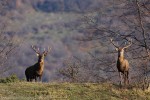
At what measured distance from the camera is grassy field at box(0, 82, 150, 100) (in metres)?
25.0

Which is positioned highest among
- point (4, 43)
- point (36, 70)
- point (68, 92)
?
point (4, 43)

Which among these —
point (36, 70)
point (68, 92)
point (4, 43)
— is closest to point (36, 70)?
point (36, 70)

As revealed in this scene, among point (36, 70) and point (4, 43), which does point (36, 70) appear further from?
point (4, 43)

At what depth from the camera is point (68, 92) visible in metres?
25.8

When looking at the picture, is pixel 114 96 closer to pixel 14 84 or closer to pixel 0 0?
pixel 14 84

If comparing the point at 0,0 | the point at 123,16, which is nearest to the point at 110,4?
the point at 123,16

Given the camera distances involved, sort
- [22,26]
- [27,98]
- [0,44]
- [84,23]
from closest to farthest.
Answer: [27,98]
[84,23]
[0,44]
[22,26]

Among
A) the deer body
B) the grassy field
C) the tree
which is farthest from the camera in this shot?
the tree

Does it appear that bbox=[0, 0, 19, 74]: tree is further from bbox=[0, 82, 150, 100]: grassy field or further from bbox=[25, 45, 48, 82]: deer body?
bbox=[0, 82, 150, 100]: grassy field

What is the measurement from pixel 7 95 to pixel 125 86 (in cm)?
598

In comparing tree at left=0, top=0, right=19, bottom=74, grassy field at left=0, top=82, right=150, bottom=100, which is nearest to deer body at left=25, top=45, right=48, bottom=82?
grassy field at left=0, top=82, right=150, bottom=100

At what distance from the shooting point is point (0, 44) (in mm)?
47000

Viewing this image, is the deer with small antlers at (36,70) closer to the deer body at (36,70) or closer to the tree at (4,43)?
the deer body at (36,70)

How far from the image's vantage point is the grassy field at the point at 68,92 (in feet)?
81.9
